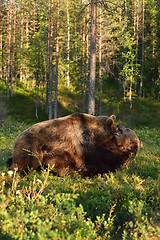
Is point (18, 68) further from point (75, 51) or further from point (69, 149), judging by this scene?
point (69, 149)

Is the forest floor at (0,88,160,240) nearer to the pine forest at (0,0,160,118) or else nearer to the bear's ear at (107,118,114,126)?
the bear's ear at (107,118,114,126)

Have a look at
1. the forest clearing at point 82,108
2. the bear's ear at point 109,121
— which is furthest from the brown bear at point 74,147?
the forest clearing at point 82,108

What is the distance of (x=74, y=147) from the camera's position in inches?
226

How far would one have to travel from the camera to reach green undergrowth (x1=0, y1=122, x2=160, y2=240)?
289 cm

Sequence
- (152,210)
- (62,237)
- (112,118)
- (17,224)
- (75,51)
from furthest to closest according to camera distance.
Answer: (75,51), (112,118), (152,210), (17,224), (62,237)

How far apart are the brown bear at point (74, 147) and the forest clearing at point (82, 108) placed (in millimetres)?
269

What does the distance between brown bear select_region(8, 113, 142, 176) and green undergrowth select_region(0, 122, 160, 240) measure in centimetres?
29

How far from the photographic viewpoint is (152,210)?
379 centimetres

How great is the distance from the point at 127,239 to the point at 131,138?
356 cm

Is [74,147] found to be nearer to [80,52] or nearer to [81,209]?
[81,209]

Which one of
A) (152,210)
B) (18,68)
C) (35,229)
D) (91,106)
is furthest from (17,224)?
(18,68)

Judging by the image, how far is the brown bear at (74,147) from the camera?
560 centimetres

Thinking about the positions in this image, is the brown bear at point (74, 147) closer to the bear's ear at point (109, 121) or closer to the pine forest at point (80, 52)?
the bear's ear at point (109, 121)

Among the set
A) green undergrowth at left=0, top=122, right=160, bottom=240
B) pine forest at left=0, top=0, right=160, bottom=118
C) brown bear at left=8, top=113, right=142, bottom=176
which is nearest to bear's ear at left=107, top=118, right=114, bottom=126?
brown bear at left=8, top=113, right=142, bottom=176
